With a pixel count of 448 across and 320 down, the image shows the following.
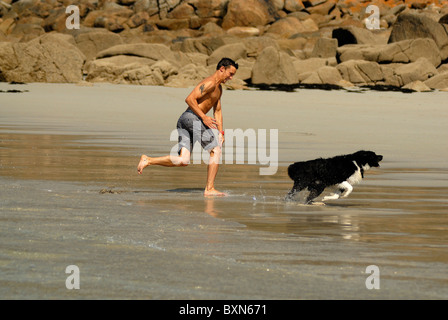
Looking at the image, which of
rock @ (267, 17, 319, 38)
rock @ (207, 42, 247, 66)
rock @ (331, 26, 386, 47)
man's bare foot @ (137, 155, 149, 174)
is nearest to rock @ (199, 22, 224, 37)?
rock @ (267, 17, 319, 38)

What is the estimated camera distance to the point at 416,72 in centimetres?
4466

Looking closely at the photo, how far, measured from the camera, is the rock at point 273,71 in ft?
144

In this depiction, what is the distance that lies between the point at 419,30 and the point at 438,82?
1577 cm

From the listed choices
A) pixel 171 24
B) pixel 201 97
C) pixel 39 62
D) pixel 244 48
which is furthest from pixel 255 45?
pixel 201 97

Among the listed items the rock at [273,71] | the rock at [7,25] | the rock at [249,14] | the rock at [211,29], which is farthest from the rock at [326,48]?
the rock at [7,25]

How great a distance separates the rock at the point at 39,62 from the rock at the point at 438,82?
1375 cm

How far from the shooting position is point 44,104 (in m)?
26.8

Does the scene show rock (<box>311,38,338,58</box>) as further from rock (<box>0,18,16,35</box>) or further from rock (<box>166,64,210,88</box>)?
rock (<box>0,18,16,35</box>)

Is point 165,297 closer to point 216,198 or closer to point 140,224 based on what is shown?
point 140,224

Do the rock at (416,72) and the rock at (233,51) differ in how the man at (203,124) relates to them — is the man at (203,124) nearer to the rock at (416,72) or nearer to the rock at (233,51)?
the rock at (416,72)

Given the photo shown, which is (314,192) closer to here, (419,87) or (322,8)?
(419,87)

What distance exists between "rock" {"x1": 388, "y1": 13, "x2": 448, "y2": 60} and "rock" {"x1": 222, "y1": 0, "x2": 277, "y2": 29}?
133 feet
